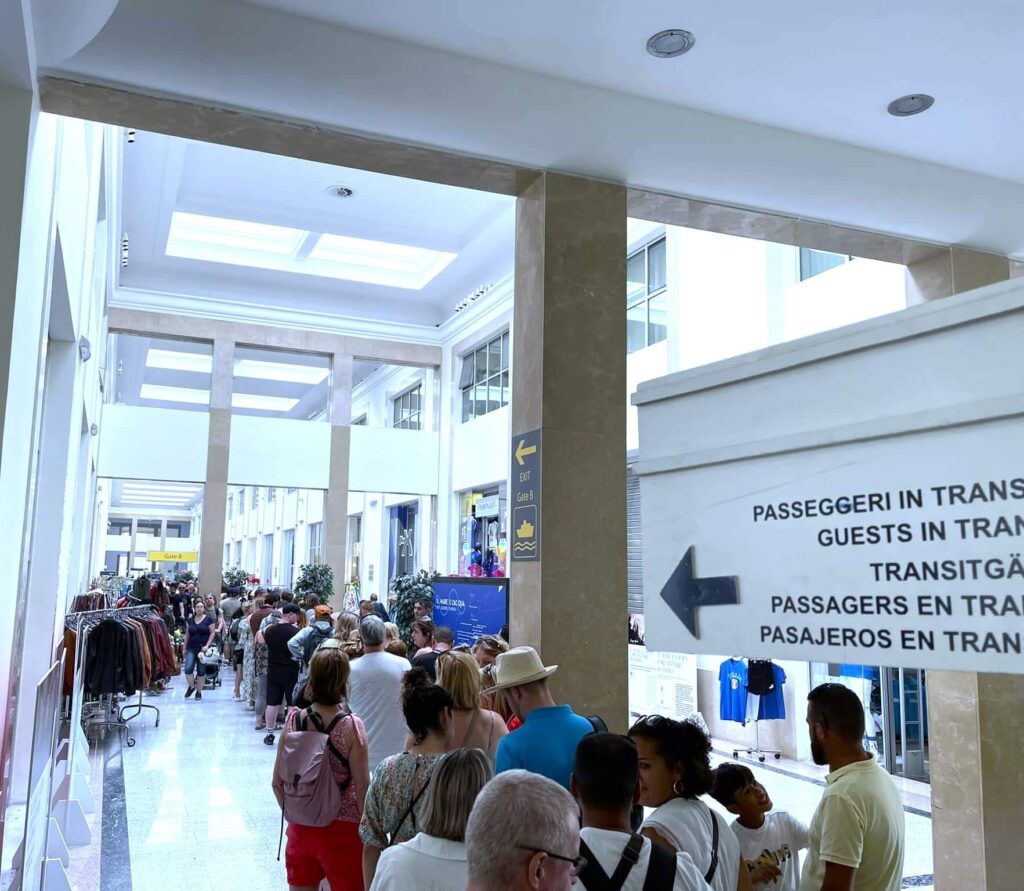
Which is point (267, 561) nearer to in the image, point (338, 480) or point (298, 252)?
point (338, 480)

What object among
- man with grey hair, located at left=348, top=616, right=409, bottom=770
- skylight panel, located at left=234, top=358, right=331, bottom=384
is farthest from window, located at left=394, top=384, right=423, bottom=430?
man with grey hair, located at left=348, top=616, right=409, bottom=770

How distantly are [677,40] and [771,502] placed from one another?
3.74 metres

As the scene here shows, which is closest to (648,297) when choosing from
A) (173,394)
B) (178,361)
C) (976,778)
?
(976,778)

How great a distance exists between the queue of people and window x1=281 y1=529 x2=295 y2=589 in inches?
1135

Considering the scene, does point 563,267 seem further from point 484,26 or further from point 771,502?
point 771,502

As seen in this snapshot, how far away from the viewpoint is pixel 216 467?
1691 cm

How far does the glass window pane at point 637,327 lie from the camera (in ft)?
40.9

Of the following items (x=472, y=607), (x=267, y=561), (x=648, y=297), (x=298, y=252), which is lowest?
(x=472, y=607)

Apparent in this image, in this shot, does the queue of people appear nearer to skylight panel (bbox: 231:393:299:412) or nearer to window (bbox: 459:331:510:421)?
window (bbox: 459:331:510:421)

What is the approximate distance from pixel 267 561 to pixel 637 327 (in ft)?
91.5

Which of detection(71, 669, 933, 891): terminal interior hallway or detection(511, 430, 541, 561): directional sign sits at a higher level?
detection(511, 430, 541, 561): directional sign

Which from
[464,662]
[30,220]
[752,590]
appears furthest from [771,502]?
[30,220]

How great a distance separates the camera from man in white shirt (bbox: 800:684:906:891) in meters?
2.62

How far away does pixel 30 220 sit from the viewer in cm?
378
